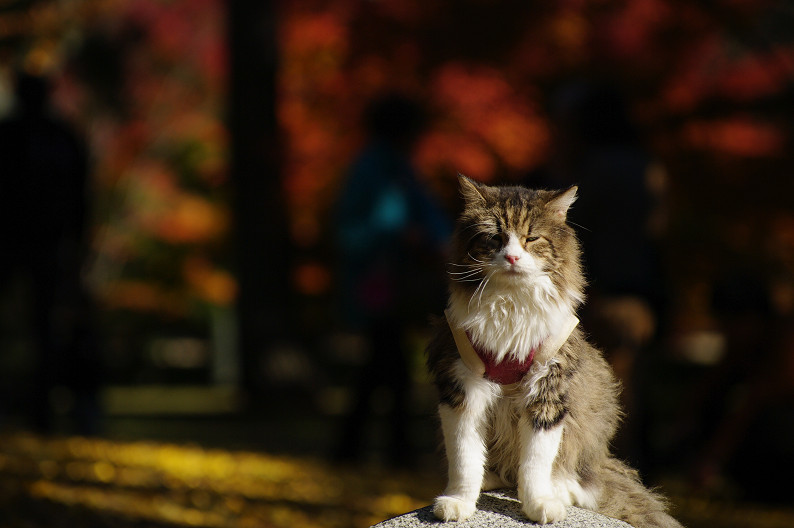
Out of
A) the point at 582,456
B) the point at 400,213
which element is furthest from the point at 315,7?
the point at 582,456

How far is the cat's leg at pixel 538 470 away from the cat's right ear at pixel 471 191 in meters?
0.60

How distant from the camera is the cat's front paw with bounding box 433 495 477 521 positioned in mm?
2393

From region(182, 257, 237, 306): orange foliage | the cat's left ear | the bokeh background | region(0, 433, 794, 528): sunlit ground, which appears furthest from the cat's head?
region(182, 257, 237, 306): orange foliage

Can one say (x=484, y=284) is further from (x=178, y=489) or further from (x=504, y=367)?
(x=178, y=489)

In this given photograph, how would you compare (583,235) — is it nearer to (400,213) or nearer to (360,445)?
(400,213)

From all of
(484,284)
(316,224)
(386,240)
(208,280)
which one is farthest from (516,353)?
(208,280)

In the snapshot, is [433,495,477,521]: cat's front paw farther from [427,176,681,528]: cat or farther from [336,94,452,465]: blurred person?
[336,94,452,465]: blurred person

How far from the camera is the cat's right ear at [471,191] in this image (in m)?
2.40

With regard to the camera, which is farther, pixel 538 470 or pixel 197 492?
pixel 197 492

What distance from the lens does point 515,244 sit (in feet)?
7.54

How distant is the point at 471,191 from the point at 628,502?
1076mm

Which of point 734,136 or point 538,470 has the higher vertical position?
point 734,136

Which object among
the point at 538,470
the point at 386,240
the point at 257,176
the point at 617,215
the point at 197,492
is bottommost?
the point at 197,492

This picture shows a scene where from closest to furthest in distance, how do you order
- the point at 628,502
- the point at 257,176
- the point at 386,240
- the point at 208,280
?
1. the point at 628,502
2. the point at 386,240
3. the point at 257,176
4. the point at 208,280
